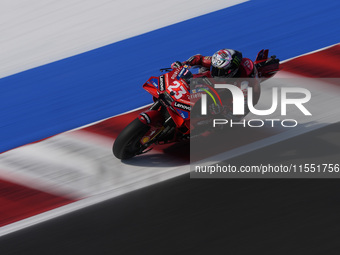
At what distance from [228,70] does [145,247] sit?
2396mm

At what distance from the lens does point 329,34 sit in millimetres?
10344

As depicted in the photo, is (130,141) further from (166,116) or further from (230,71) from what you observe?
(230,71)

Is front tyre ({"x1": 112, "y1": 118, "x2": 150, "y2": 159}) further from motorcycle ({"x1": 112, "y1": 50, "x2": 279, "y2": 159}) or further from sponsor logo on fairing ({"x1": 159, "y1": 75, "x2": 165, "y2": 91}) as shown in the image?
sponsor logo on fairing ({"x1": 159, "y1": 75, "x2": 165, "y2": 91})

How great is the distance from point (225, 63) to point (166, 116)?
36.5 inches

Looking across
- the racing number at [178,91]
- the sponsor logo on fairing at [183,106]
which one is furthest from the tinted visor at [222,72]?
the sponsor logo on fairing at [183,106]

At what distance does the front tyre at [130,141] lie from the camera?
22.6 ft

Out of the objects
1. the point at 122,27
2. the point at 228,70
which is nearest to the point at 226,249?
the point at 228,70

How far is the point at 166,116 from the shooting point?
7043 millimetres

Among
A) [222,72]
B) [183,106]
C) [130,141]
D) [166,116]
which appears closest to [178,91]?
[183,106]

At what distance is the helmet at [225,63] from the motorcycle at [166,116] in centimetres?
21

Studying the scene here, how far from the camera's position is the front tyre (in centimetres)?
690

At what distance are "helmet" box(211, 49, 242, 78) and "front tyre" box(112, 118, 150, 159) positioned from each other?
1.05 meters

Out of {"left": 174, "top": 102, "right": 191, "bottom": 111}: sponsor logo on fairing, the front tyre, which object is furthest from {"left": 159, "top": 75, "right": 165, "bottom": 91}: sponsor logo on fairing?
the front tyre

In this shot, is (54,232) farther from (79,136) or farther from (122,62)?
(122,62)
